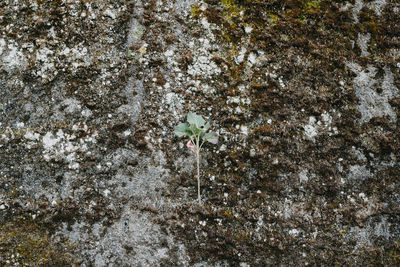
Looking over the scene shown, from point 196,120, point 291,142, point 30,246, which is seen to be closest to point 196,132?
point 196,120

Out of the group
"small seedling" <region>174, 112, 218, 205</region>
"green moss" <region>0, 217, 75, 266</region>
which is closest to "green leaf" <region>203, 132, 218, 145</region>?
"small seedling" <region>174, 112, 218, 205</region>

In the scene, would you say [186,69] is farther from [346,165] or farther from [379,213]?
[379,213]

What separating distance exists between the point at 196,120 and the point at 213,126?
9 cm

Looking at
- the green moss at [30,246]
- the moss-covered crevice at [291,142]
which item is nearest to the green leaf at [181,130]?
the moss-covered crevice at [291,142]

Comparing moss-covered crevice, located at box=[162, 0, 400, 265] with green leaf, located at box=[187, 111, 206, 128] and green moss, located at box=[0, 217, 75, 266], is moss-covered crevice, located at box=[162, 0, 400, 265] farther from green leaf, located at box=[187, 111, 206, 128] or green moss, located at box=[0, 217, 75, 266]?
green moss, located at box=[0, 217, 75, 266]

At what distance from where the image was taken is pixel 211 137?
1.19 meters

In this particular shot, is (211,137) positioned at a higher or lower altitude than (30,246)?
higher

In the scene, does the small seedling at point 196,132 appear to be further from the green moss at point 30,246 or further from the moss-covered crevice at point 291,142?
the green moss at point 30,246

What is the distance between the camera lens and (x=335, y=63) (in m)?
1.27

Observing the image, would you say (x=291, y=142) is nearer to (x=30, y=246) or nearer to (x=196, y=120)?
(x=196, y=120)

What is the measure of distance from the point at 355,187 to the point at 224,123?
1.94 feet

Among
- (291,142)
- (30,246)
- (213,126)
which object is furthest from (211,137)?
(30,246)

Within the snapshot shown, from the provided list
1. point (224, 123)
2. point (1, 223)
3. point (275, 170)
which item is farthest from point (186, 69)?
point (1, 223)

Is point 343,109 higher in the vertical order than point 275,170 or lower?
higher
